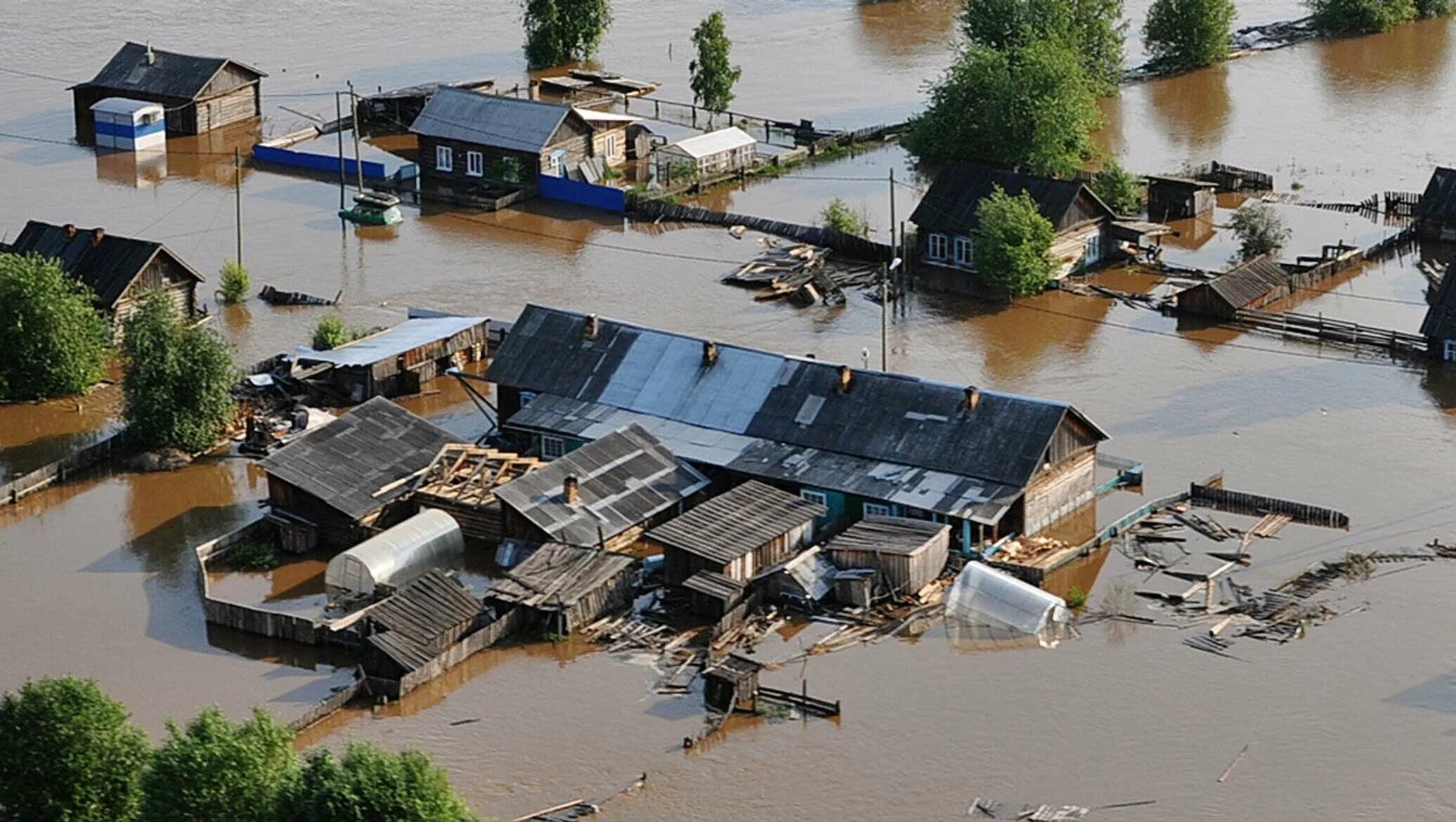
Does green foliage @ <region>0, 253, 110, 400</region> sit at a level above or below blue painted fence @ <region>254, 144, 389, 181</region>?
below

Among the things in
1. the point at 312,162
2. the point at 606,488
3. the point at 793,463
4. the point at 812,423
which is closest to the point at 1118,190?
the point at 812,423

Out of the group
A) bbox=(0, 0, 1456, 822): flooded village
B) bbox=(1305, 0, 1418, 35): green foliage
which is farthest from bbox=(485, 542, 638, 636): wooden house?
bbox=(1305, 0, 1418, 35): green foliage

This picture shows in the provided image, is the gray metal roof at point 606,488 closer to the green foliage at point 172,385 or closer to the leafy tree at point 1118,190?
the green foliage at point 172,385

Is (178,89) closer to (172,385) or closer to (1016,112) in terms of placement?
(1016,112)

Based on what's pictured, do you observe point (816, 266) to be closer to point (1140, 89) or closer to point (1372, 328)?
point (1372, 328)

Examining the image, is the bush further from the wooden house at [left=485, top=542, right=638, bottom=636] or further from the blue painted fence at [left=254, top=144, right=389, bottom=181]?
the wooden house at [left=485, top=542, right=638, bottom=636]

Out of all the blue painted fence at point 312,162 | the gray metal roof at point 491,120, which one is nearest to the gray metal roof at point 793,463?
the gray metal roof at point 491,120
